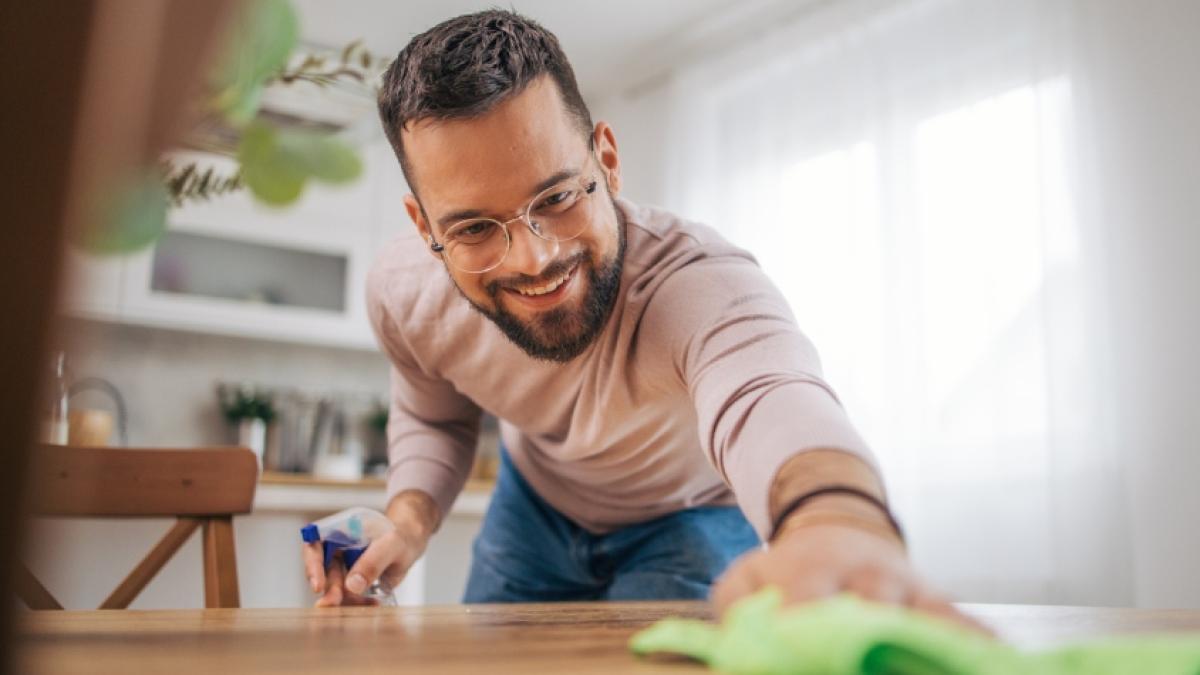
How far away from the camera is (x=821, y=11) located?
358cm

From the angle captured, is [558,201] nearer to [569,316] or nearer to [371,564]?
[569,316]

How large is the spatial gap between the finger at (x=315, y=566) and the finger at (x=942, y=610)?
0.82m

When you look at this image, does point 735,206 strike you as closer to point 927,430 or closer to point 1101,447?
point 927,430

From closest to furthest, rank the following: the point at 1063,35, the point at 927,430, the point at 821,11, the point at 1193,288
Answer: the point at 1193,288, the point at 1063,35, the point at 927,430, the point at 821,11

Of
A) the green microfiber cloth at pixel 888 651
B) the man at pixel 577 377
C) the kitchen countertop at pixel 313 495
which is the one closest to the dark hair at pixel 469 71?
the man at pixel 577 377

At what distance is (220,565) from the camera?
4.52ft

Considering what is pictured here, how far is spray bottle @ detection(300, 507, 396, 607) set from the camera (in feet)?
3.88

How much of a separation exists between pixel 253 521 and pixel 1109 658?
241cm

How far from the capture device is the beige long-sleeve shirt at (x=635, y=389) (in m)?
0.83

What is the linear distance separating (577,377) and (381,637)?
27.3 inches

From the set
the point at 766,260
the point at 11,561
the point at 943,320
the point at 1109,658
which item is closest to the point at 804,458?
the point at 1109,658

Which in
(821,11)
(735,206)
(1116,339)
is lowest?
(1116,339)

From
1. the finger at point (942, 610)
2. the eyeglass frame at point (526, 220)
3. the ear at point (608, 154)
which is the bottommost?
the finger at point (942, 610)

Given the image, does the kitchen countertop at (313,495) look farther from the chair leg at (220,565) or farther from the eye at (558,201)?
the eye at (558,201)
